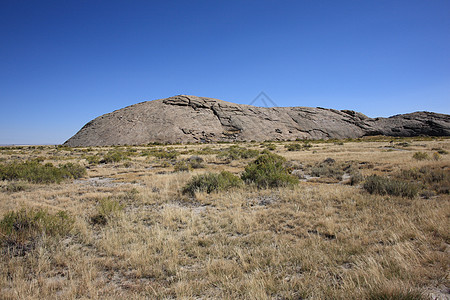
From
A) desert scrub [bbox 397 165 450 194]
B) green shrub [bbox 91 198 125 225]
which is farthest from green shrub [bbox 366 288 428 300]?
desert scrub [bbox 397 165 450 194]

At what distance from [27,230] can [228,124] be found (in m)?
59.9

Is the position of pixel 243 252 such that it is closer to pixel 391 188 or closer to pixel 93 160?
pixel 391 188

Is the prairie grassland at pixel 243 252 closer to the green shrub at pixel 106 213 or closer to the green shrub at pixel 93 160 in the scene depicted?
the green shrub at pixel 106 213

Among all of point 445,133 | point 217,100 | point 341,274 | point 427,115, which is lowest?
point 341,274

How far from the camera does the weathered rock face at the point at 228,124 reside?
5578 cm

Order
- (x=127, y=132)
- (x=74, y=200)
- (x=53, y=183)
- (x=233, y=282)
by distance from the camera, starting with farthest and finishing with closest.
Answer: (x=127, y=132) < (x=53, y=183) < (x=74, y=200) < (x=233, y=282)

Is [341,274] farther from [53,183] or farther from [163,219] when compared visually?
[53,183]

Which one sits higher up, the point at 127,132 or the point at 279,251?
the point at 127,132

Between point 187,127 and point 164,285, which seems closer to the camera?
point 164,285

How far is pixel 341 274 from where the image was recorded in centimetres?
289

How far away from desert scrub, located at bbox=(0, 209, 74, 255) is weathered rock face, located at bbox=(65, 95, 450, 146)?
164 ft

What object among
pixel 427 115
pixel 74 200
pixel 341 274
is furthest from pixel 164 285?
pixel 427 115

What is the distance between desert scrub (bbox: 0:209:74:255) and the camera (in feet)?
13.5

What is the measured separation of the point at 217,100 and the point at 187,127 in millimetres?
19410
